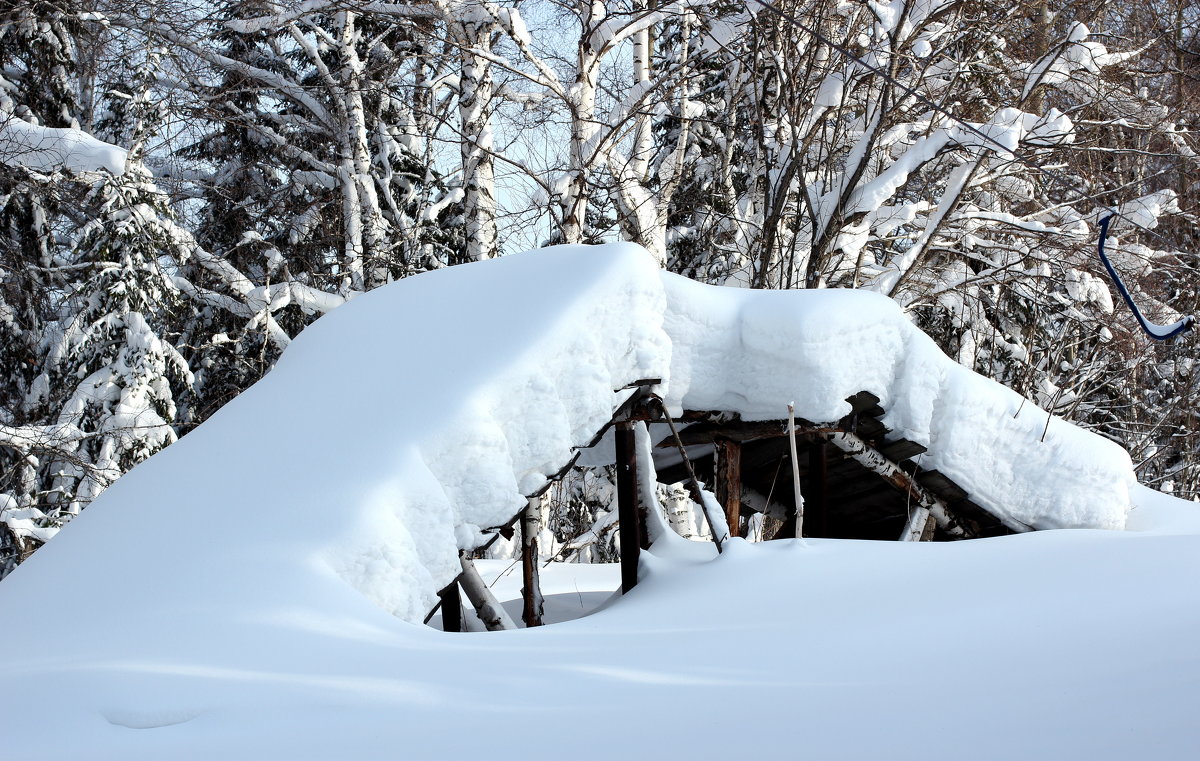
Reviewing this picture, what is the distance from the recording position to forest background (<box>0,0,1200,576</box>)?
938 centimetres

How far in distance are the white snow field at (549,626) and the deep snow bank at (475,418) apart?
17 mm

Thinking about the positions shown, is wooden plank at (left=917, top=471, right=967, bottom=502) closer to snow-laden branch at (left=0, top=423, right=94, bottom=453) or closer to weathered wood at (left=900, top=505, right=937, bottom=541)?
weathered wood at (left=900, top=505, right=937, bottom=541)

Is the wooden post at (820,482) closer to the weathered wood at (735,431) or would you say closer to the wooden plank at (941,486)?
the weathered wood at (735,431)

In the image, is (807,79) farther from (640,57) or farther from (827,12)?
(640,57)

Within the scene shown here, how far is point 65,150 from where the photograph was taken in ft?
25.5

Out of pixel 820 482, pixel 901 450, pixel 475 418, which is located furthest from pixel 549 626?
pixel 901 450

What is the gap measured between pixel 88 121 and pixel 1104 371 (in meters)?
13.8

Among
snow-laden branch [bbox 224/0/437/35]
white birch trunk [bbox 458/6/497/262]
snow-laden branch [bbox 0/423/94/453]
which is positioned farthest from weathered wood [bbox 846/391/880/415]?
snow-laden branch [bbox 0/423/94/453]

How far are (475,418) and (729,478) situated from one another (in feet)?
9.99

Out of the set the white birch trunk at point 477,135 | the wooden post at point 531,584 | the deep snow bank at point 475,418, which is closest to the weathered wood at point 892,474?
the deep snow bank at point 475,418

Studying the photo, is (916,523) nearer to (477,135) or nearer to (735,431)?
(735,431)

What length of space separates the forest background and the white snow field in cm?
341

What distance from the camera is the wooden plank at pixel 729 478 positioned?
7.19 metres

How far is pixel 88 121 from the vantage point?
43.5 feet
